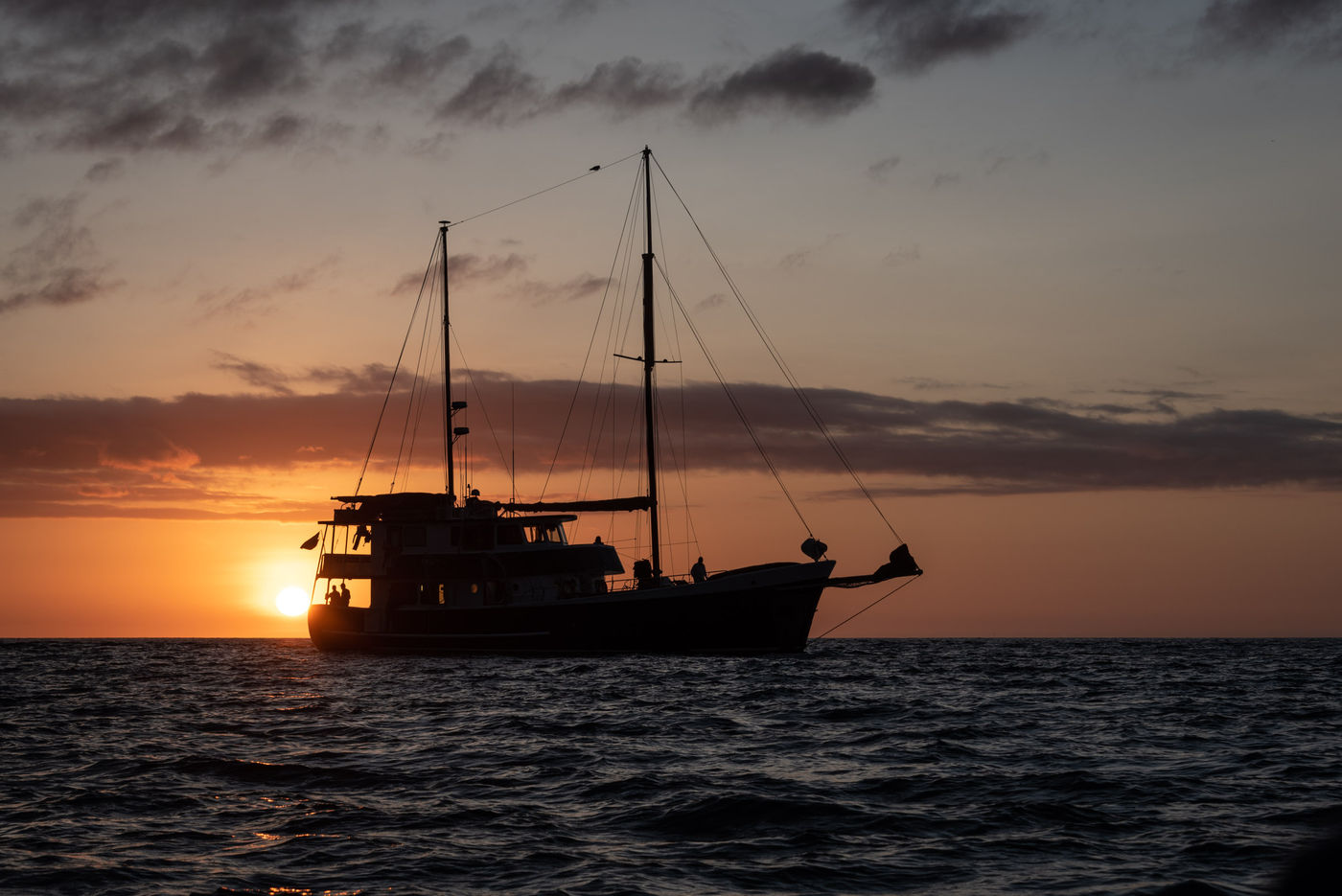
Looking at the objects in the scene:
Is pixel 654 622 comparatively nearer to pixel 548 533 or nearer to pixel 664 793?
pixel 548 533

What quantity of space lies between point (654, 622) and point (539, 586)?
22.0 ft

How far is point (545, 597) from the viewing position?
54.6m

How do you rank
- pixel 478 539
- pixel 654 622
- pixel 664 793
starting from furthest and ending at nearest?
pixel 478 539 → pixel 654 622 → pixel 664 793

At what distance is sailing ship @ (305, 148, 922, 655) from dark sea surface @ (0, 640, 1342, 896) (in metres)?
16.8

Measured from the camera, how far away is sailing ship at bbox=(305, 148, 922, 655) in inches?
2005

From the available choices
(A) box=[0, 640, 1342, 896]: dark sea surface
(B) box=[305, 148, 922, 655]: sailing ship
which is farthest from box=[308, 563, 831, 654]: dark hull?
(A) box=[0, 640, 1342, 896]: dark sea surface

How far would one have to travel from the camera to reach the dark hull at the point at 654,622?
166 ft

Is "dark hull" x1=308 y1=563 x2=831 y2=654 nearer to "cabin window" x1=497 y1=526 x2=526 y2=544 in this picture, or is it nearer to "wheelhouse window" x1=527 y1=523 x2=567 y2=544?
"cabin window" x1=497 y1=526 x2=526 y2=544

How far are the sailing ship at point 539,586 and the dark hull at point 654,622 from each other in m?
0.05

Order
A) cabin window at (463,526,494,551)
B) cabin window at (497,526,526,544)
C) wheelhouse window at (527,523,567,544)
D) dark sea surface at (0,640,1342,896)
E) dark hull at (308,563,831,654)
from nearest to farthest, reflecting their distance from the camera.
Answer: dark sea surface at (0,640,1342,896)
dark hull at (308,563,831,654)
cabin window at (463,526,494,551)
cabin window at (497,526,526,544)
wheelhouse window at (527,523,567,544)

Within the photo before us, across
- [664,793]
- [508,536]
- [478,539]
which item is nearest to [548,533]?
[508,536]

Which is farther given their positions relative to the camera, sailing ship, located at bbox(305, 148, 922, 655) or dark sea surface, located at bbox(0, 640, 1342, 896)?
sailing ship, located at bbox(305, 148, 922, 655)

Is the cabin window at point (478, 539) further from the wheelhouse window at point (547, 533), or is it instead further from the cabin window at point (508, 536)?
the wheelhouse window at point (547, 533)

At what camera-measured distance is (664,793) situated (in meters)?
16.5
